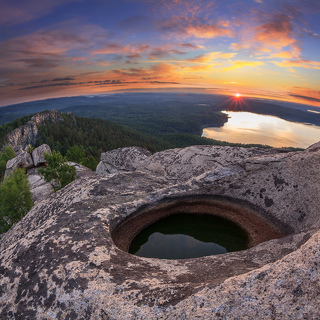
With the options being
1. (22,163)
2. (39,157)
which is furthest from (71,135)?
(22,163)

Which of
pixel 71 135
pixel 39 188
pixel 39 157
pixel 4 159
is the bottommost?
pixel 39 188

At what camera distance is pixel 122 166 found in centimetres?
3147

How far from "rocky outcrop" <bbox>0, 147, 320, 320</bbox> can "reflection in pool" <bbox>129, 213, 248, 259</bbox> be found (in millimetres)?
1284

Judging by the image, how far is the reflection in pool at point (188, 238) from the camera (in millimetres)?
9668

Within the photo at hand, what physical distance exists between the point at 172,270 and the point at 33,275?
475 centimetres

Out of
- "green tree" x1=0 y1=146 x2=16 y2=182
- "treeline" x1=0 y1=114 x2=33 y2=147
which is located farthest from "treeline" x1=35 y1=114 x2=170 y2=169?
"green tree" x1=0 y1=146 x2=16 y2=182

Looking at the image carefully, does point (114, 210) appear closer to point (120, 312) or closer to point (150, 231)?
point (150, 231)

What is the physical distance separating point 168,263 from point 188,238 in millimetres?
3031

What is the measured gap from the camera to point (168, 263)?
7.77 m

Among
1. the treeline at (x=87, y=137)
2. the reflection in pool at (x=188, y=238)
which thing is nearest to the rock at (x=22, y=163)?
the reflection in pool at (x=188, y=238)

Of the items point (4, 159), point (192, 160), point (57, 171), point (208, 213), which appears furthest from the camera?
point (4, 159)

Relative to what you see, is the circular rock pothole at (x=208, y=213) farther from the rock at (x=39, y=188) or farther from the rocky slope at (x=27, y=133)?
the rocky slope at (x=27, y=133)

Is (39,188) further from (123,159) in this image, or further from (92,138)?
(92,138)

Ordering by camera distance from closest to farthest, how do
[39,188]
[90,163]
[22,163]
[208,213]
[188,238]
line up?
[188,238], [208,213], [39,188], [22,163], [90,163]
